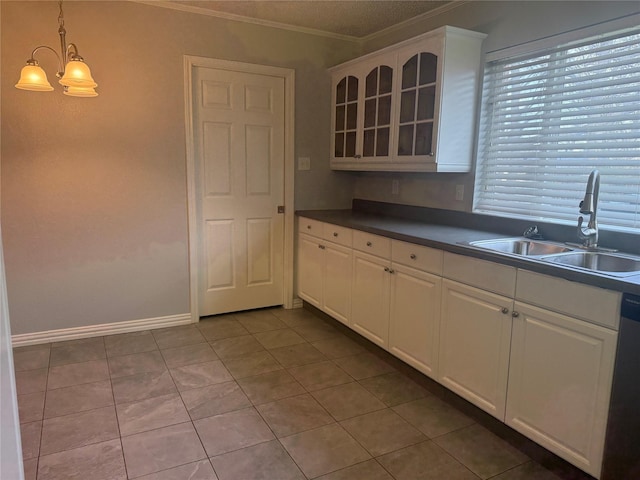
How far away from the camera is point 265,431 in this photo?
2205 mm

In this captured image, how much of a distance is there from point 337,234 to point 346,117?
1049 mm

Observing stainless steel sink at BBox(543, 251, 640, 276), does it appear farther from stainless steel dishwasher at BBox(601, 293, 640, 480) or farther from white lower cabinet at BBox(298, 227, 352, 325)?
white lower cabinet at BBox(298, 227, 352, 325)

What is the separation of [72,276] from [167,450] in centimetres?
173

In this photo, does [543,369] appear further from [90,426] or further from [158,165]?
[158,165]

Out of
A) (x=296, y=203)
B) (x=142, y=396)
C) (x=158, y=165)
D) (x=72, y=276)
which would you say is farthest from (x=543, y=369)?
(x=72, y=276)

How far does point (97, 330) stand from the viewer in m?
3.34

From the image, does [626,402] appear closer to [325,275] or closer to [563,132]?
[563,132]

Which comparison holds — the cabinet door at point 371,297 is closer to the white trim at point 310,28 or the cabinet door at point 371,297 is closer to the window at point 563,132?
the window at point 563,132

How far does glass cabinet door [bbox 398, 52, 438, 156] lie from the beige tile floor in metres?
1.40

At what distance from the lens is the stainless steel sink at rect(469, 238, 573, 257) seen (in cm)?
237

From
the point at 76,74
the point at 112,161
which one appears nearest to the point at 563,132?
the point at 76,74

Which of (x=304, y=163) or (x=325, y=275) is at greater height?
(x=304, y=163)

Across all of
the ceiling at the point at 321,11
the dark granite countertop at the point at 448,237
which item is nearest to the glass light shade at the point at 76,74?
the ceiling at the point at 321,11

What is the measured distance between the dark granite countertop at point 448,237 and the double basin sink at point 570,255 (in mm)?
69
